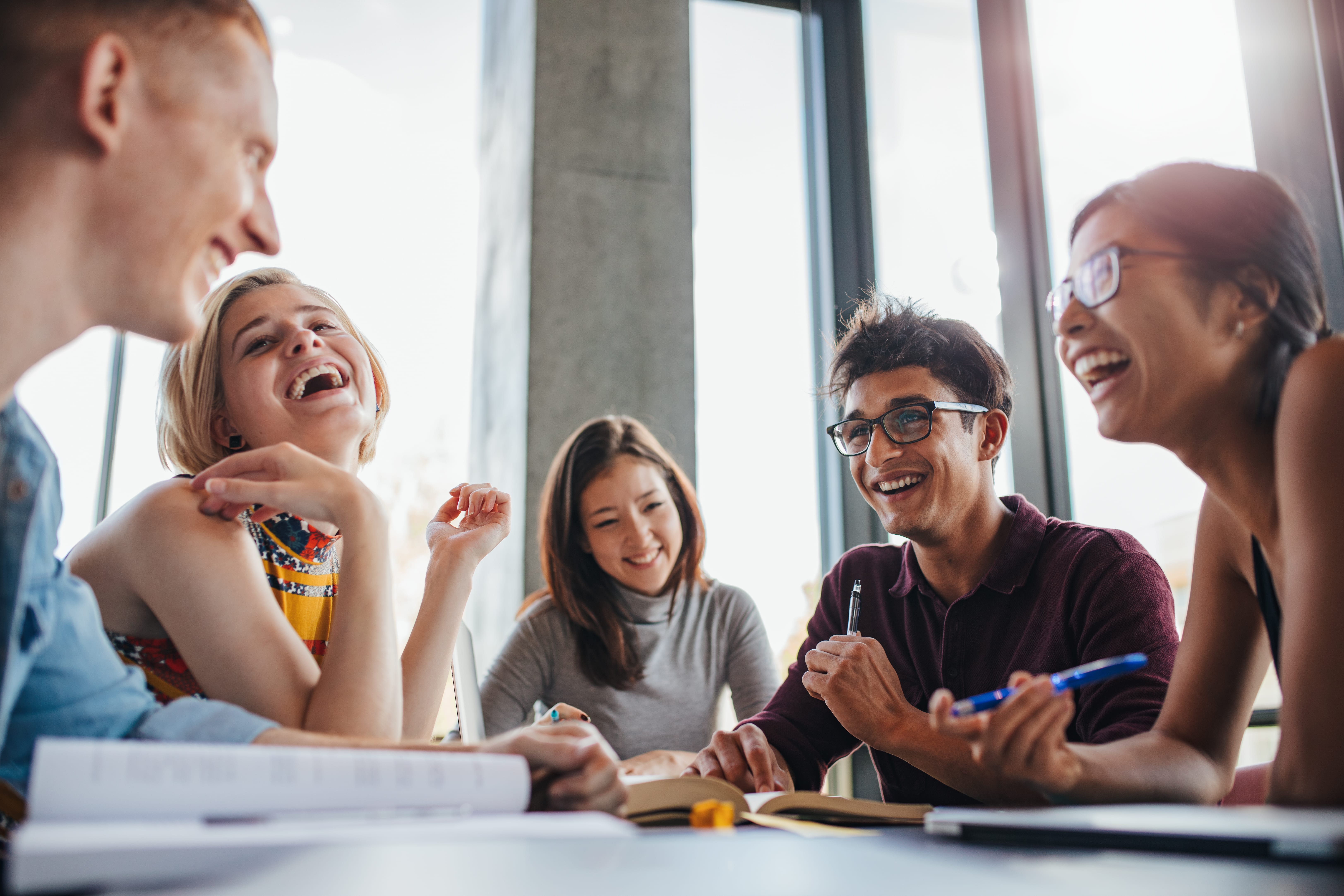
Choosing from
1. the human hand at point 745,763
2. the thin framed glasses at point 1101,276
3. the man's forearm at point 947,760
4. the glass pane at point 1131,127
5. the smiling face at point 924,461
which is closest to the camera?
the thin framed glasses at point 1101,276

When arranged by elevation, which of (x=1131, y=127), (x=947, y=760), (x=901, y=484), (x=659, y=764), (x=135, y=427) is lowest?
(x=659, y=764)

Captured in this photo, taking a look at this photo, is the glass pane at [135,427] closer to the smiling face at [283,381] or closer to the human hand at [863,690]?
the smiling face at [283,381]

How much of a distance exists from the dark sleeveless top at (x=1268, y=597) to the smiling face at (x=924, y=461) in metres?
0.66

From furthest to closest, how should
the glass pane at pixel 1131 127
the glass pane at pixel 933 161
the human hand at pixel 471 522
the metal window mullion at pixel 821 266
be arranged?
1. the metal window mullion at pixel 821 266
2. the glass pane at pixel 933 161
3. the glass pane at pixel 1131 127
4. the human hand at pixel 471 522

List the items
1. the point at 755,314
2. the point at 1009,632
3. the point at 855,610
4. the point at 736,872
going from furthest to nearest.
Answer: the point at 755,314 < the point at 855,610 < the point at 1009,632 < the point at 736,872

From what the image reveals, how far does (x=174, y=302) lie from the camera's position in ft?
2.80

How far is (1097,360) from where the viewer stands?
43.8 inches

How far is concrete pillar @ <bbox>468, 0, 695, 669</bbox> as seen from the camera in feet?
10.5

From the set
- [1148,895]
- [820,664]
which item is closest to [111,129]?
[1148,895]

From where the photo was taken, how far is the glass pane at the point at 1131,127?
6.49ft

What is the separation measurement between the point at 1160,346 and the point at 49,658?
3.93 feet

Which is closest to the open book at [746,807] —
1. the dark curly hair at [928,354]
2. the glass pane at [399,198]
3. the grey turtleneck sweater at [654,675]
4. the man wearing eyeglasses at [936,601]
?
the man wearing eyeglasses at [936,601]

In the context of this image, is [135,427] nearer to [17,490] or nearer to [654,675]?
[654,675]

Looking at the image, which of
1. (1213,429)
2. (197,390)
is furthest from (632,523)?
(1213,429)
